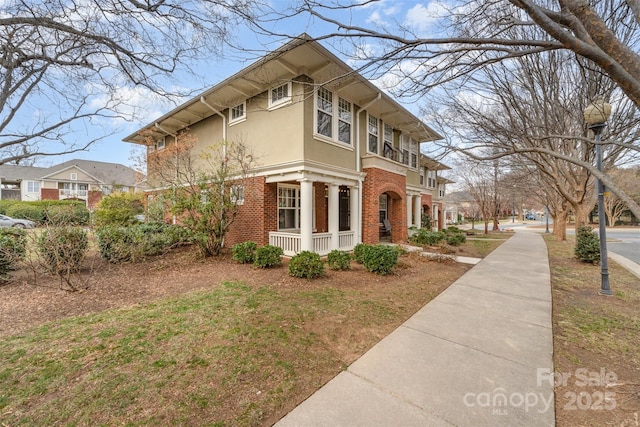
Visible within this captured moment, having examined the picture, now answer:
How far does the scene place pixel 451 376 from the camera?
9.43 ft

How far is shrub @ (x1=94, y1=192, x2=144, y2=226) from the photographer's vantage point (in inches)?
421

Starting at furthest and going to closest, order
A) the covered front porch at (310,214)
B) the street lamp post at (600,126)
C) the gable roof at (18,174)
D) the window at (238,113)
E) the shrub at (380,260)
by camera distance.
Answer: the gable roof at (18,174) < the window at (238,113) < the covered front porch at (310,214) < the shrub at (380,260) < the street lamp post at (600,126)

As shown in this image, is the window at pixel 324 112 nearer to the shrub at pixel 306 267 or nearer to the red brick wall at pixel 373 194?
the red brick wall at pixel 373 194

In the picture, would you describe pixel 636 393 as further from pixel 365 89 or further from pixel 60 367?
pixel 365 89

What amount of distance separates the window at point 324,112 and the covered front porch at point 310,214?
1.52 meters

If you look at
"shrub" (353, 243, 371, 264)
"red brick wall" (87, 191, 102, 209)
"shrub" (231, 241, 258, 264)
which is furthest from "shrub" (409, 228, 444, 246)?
"red brick wall" (87, 191, 102, 209)

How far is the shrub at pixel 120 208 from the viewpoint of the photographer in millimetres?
10695

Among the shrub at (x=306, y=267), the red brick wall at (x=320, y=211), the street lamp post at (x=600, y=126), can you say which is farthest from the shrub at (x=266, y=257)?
the street lamp post at (x=600, y=126)

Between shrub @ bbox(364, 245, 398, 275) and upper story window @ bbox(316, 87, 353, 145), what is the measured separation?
4.25 meters

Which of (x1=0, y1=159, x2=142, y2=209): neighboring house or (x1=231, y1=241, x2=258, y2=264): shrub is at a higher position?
(x1=0, y1=159, x2=142, y2=209): neighboring house

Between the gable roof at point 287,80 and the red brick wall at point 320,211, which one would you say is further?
the red brick wall at point 320,211

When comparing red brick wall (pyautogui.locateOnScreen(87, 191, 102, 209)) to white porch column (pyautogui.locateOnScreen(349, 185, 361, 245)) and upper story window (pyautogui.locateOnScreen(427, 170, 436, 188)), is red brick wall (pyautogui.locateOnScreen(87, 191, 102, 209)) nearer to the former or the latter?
white porch column (pyautogui.locateOnScreen(349, 185, 361, 245))

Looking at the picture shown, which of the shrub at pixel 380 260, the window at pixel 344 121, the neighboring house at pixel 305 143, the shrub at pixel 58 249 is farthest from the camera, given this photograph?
the window at pixel 344 121

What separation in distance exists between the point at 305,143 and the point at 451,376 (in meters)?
6.73
